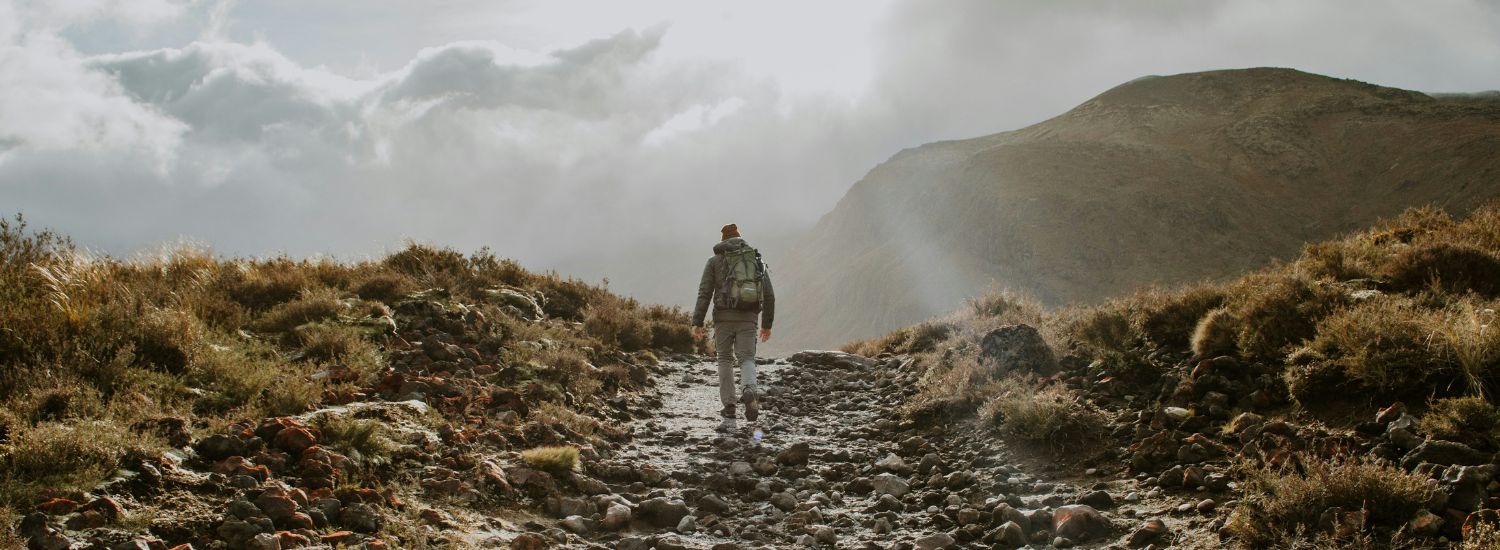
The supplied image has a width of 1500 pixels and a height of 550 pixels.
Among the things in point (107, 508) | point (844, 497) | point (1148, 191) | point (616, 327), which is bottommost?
point (844, 497)

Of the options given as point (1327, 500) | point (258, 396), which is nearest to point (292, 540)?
point (258, 396)

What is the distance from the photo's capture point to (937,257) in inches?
3238

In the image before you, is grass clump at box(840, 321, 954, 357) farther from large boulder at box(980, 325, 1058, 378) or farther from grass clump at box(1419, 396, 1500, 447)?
grass clump at box(1419, 396, 1500, 447)

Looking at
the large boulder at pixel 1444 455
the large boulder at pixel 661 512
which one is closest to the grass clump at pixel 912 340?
the large boulder at pixel 661 512

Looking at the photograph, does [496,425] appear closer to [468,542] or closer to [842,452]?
[468,542]

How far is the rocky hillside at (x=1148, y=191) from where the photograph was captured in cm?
6406

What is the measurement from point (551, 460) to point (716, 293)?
13.0ft

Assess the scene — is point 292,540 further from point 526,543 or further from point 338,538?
point 526,543

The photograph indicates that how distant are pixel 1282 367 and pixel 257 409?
28.5ft

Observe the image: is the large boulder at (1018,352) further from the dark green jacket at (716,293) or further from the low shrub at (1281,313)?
the dark green jacket at (716,293)

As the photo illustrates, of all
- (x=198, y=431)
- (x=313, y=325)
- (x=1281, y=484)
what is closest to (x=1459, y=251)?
(x=1281, y=484)

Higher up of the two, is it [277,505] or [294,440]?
[294,440]

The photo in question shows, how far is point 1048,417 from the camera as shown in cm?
739

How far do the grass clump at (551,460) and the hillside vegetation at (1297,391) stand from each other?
165 inches
